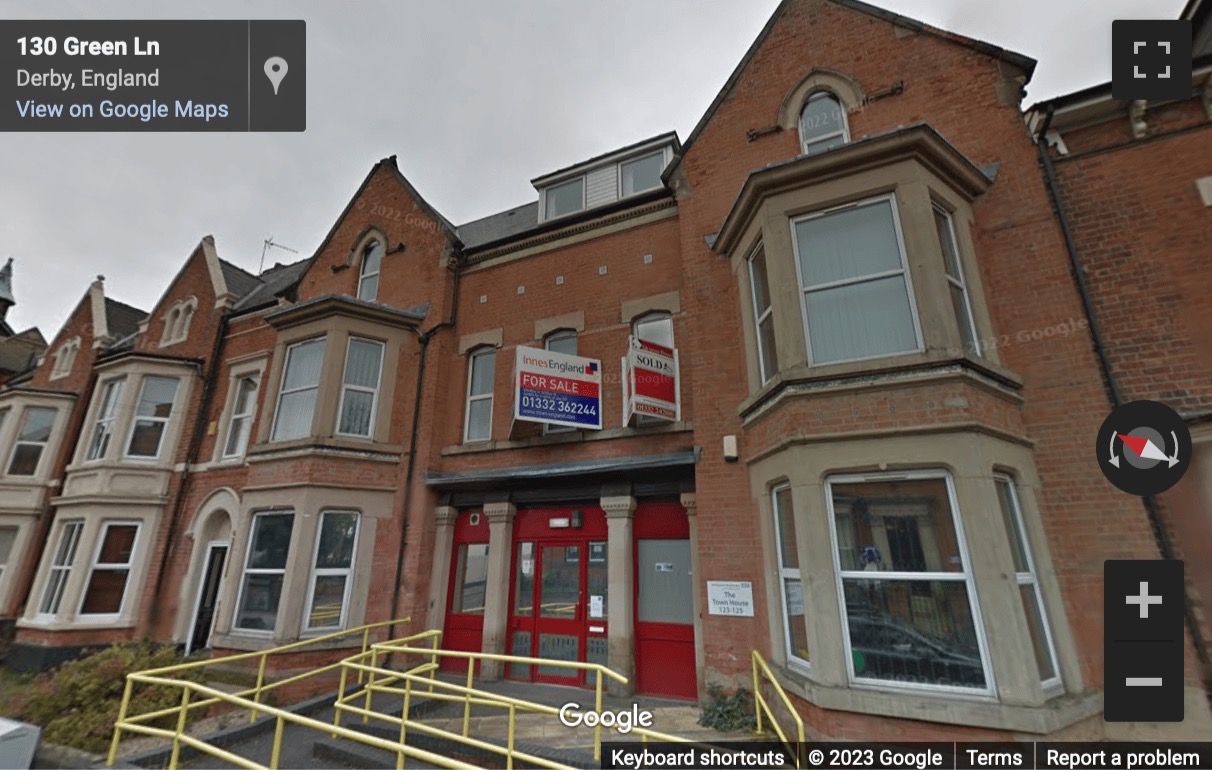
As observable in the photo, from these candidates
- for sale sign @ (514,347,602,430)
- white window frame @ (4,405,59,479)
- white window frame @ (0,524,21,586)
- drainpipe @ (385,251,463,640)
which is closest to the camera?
for sale sign @ (514,347,602,430)

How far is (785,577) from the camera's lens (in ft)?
20.2

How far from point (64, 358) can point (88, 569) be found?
8769 millimetres

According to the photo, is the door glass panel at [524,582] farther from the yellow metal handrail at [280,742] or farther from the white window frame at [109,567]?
the white window frame at [109,567]

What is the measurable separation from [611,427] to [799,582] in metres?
4.00

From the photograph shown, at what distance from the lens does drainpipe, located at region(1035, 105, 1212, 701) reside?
4.79 meters

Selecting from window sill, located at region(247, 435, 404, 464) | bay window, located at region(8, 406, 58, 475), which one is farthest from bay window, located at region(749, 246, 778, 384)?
bay window, located at region(8, 406, 58, 475)

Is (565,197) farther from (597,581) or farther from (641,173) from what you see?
(597,581)

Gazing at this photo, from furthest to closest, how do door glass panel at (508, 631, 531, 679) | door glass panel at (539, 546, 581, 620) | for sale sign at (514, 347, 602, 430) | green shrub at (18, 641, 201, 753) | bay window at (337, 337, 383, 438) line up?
bay window at (337, 337, 383, 438)
door glass panel at (539, 546, 581, 620)
door glass panel at (508, 631, 531, 679)
for sale sign at (514, 347, 602, 430)
green shrub at (18, 641, 201, 753)

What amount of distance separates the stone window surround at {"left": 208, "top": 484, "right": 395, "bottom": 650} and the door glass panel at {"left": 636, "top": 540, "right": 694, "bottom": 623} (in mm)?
4976

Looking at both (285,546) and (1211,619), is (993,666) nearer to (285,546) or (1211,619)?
(1211,619)

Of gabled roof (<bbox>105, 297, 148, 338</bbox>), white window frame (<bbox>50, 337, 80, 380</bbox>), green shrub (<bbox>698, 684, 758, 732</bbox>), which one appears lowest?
green shrub (<bbox>698, 684, 758, 732</bbox>)

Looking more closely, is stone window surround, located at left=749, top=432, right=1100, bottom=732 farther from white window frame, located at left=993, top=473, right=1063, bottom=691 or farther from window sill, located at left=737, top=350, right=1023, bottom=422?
window sill, located at left=737, top=350, right=1023, bottom=422

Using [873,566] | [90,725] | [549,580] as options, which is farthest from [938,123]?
[90,725]

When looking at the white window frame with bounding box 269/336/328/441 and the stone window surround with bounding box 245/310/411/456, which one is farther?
the white window frame with bounding box 269/336/328/441
